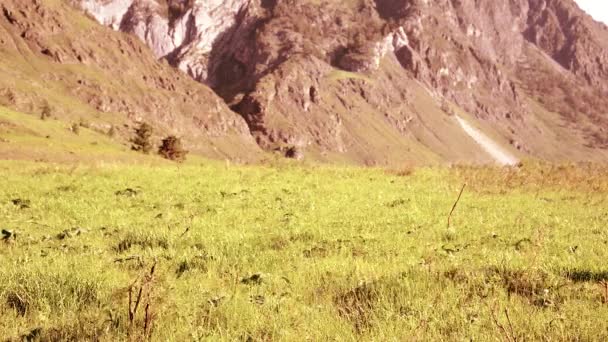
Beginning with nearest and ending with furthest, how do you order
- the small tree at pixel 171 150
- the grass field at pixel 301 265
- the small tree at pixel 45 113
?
1. the grass field at pixel 301 265
2. the small tree at pixel 171 150
3. the small tree at pixel 45 113

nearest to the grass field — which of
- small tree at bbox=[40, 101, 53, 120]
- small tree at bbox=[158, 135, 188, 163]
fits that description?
small tree at bbox=[158, 135, 188, 163]

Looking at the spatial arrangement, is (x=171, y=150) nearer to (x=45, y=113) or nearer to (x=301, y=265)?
(x=45, y=113)

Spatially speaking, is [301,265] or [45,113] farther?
[45,113]

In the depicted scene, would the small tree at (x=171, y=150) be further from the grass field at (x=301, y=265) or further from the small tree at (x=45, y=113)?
the grass field at (x=301, y=265)

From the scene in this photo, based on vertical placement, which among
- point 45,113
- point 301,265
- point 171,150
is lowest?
point 45,113

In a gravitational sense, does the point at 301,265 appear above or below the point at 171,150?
above

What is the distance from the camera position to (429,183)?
21.0 metres

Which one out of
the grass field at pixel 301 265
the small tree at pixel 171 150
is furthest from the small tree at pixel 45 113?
the grass field at pixel 301 265

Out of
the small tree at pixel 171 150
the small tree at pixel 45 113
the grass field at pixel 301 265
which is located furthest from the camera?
the small tree at pixel 45 113

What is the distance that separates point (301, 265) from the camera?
8.45m

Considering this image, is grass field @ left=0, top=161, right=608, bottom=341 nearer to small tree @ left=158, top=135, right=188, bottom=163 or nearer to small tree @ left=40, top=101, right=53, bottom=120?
small tree @ left=158, top=135, right=188, bottom=163

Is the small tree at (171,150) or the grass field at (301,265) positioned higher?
the grass field at (301,265)

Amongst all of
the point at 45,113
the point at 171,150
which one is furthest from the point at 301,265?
the point at 45,113

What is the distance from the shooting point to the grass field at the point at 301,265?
575cm
